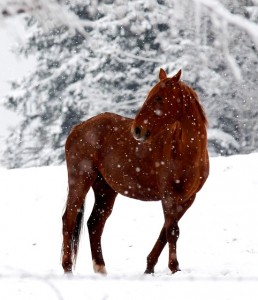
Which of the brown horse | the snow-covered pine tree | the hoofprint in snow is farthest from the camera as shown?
the snow-covered pine tree

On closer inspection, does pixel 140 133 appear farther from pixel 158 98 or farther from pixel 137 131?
pixel 158 98

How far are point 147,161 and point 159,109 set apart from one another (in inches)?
34.2

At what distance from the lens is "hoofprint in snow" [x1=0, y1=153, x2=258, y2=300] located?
7.01 m

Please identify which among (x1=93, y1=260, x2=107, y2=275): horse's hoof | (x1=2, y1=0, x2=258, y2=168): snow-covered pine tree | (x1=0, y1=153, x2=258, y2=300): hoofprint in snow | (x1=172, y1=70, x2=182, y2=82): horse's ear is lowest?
(x1=2, y1=0, x2=258, y2=168): snow-covered pine tree

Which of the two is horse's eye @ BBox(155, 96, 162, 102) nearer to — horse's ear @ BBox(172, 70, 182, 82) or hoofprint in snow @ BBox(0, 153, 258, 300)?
horse's ear @ BBox(172, 70, 182, 82)

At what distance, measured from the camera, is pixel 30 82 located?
83.0 ft

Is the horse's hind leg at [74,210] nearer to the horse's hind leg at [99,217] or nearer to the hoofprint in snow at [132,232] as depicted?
the horse's hind leg at [99,217]

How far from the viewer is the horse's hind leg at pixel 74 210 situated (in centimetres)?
760

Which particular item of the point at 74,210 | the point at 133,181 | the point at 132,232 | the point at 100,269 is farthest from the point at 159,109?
the point at 132,232

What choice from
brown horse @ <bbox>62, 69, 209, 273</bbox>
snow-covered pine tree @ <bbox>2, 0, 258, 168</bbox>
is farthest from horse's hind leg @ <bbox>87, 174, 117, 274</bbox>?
snow-covered pine tree @ <bbox>2, 0, 258, 168</bbox>

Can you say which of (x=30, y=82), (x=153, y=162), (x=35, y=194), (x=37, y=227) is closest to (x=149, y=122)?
(x=153, y=162)

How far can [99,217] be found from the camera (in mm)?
7879

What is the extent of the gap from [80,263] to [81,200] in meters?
2.02

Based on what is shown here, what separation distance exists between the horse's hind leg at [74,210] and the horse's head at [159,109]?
1529 mm
